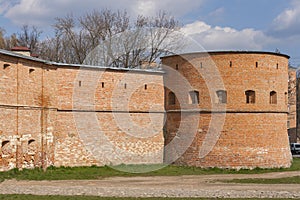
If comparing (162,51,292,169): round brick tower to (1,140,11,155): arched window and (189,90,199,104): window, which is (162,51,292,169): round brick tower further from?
(1,140,11,155): arched window

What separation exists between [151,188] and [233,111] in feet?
23.4

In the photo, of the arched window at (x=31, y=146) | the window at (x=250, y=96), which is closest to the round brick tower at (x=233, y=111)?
→ the window at (x=250, y=96)

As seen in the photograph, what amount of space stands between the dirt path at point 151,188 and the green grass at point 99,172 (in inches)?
37.9

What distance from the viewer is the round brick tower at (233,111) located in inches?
784

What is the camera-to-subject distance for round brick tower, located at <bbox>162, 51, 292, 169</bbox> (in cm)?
1991

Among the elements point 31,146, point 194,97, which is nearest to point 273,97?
point 194,97

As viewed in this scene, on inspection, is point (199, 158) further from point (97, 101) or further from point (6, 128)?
point (6, 128)

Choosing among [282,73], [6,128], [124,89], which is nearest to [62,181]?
[6,128]

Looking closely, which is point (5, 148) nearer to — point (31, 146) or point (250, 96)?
point (31, 146)

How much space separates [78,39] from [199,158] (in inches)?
Answer: 791

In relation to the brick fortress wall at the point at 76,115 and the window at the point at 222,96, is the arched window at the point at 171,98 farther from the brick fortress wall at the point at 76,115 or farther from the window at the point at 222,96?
the window at the point at 222,96

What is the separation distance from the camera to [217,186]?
1510 cm

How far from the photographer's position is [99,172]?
18547 millimetres

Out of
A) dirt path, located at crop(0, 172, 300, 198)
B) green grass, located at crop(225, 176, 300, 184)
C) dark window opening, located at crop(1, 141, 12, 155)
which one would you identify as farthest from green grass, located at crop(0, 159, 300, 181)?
green grass, located at crop(225, 176, 300, 184)
